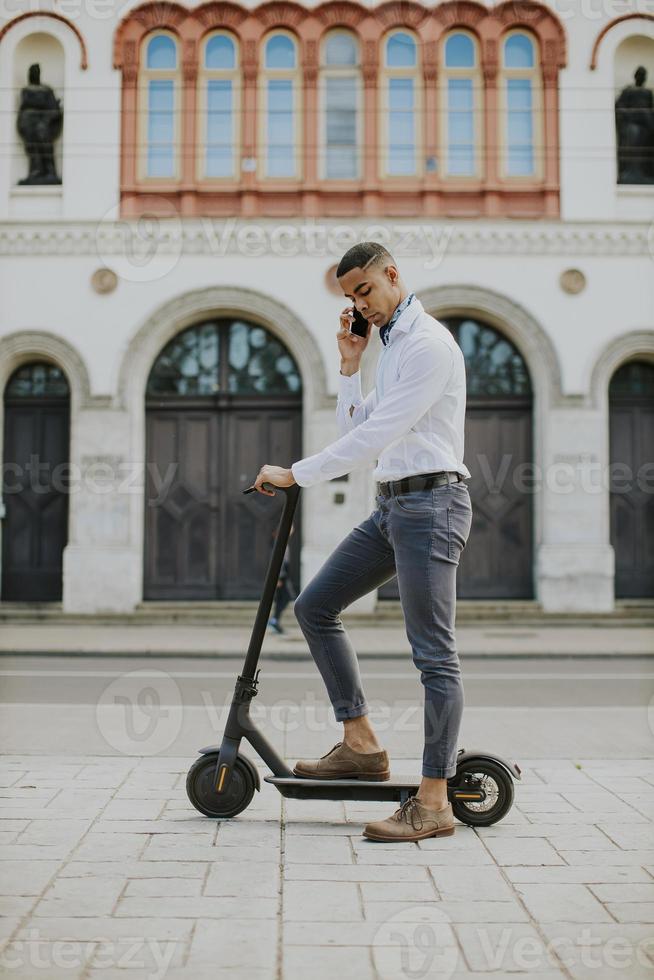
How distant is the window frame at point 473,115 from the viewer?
17.1 meters

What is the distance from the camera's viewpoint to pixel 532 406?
1714 centimetres

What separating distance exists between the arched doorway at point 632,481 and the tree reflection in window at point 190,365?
6.38 metres

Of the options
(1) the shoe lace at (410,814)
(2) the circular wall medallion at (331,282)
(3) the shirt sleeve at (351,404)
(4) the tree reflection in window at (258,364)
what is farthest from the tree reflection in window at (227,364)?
(1) the shoe lace at (410,814)

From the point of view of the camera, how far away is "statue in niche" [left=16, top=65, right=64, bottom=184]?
17047 millimetres

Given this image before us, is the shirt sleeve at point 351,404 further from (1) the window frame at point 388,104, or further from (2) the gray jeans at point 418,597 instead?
(1) the window frame at point 388,104

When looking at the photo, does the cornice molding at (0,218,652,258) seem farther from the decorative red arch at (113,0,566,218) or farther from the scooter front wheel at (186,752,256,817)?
the scooter front wheel at (186,752,256,817)

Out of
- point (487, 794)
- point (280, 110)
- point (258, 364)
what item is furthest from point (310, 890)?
point (280, 110)

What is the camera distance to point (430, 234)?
1686 cm

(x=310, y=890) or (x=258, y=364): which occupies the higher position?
(x=258, y=364)

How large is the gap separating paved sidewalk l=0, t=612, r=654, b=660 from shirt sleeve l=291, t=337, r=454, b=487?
8.62m

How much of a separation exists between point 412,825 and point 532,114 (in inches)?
598

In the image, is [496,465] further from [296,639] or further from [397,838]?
[397,838]

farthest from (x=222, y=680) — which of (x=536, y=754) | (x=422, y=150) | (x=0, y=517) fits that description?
(x=422, y=150)

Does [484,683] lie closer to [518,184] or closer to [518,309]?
[518,309]
